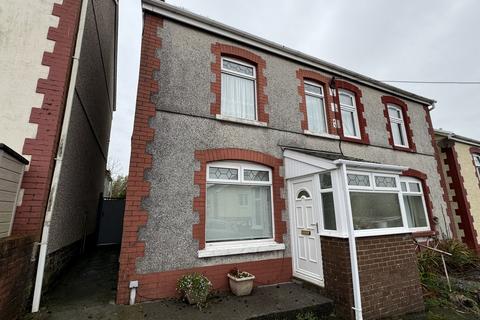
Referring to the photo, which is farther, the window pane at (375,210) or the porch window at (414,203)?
the porch window at (414,203)

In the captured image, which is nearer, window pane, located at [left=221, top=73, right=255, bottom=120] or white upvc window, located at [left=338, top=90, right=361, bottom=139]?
window pane, located at [left=221, top=73, right=255, bottom=120]

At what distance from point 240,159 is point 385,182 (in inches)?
130

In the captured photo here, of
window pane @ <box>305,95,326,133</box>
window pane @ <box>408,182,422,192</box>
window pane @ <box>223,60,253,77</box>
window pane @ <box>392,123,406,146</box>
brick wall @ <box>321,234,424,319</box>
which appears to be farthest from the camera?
window pane @ <box>392,123,406,146</box>

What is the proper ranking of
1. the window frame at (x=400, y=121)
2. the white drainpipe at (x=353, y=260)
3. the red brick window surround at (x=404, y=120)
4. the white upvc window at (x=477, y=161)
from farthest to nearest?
the white upvc window at (x=477, y=161) → the window frame at (x=400, y=121) → the red brick window surround at (x=404, y=120) → the white drainpipe at (x=353, y=260)

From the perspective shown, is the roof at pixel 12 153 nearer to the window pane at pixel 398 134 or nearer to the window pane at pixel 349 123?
the window pane at pixel 349 123

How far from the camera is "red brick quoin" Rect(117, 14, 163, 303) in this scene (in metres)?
4.15

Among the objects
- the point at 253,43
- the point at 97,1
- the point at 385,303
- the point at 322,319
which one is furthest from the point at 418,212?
the point at 97,1

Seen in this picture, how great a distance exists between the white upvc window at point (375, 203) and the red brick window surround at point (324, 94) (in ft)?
7.46

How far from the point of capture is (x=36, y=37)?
4215mm

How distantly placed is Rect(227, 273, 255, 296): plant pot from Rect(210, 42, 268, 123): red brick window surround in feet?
11.8

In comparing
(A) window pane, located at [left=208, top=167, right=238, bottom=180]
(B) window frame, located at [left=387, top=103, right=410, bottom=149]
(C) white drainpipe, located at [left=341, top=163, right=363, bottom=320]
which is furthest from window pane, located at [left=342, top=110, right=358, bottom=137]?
(A) window pane, located at [left=208, top=167, right=238, bottom=180]

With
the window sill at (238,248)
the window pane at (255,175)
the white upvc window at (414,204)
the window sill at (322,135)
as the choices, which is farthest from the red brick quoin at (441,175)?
the window pane at (255,175)

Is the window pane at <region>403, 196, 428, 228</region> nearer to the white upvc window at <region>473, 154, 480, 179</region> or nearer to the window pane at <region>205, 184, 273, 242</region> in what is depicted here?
the white upvc window at <region>473, 154, 480, 179</region>

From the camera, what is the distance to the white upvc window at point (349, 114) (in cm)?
805
